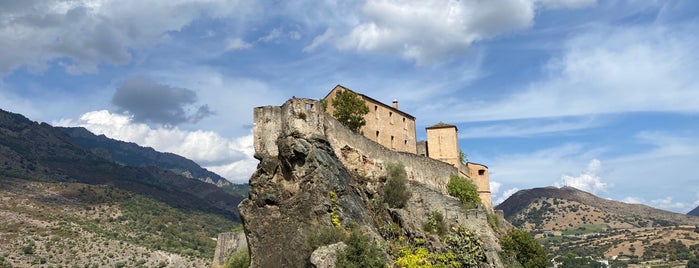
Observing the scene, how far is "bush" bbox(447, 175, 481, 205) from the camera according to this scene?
44375mm

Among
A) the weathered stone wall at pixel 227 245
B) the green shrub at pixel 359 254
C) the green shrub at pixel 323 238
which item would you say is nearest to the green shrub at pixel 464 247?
the green shrub at pixel 359 254

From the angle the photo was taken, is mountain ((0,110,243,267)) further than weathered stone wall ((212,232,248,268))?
Yes

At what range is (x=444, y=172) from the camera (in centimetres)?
4538

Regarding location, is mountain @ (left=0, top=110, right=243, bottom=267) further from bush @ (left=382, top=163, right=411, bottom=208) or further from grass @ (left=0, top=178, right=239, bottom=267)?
bush @ (left=382, top=163, right=411, bottom=208)

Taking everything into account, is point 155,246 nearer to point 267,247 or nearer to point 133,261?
point 133,261

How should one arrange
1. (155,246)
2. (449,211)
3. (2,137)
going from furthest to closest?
(2,137)
(155,246)
(449,211)

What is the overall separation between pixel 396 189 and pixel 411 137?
55.2 feet

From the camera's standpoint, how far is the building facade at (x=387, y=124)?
4488 centimetres

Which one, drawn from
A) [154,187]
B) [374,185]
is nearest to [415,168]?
[374,185]

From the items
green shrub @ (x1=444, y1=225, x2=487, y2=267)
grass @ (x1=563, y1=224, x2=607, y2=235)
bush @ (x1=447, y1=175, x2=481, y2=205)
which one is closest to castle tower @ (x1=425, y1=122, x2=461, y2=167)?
bush @ (x1=447, y1=175, x2=481, y2=205)

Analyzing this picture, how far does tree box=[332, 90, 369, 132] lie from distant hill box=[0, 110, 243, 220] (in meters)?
92.3

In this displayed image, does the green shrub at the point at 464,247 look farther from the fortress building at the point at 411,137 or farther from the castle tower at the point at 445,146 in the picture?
the castle tower at the point at 445,146

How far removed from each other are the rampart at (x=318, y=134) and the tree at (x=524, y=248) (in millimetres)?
12418

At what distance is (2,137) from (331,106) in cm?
12213
